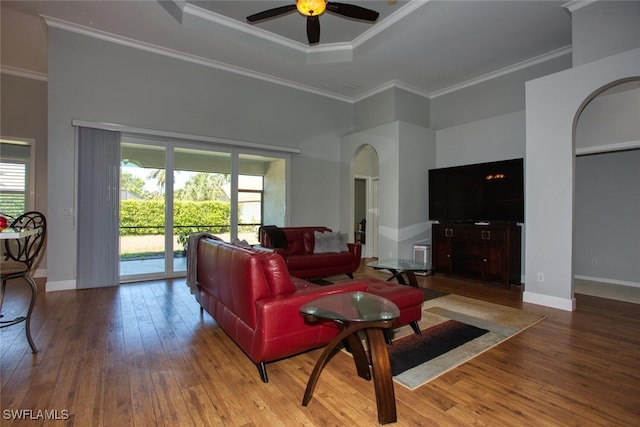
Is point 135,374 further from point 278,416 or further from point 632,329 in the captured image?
point 632,329

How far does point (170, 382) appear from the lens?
2080 mm

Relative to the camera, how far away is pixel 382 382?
1.70m

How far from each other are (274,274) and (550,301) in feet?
12.1

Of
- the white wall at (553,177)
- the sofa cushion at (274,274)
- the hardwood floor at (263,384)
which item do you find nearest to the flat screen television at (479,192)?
the white wall at (553,177)

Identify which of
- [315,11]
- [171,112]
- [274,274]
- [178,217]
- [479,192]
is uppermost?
[315,11]

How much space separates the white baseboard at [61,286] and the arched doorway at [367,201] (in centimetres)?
563

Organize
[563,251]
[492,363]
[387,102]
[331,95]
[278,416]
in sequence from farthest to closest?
[331,95] < [387,102] < [563,251] < [492,363] < [278,416]

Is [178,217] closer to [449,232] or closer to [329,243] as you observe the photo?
[329,243]

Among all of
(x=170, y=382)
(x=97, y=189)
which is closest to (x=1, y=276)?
(x=170, y=382)

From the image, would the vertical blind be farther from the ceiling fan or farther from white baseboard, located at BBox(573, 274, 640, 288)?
white baseboard, located at BBox(573, 274, 640, 288)

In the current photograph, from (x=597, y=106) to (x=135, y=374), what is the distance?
251 inches

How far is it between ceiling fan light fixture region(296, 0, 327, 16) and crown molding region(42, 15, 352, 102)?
8.90 feet

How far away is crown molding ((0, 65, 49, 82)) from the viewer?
16.8 feet

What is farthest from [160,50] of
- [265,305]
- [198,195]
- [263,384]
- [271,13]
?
[263,384]
